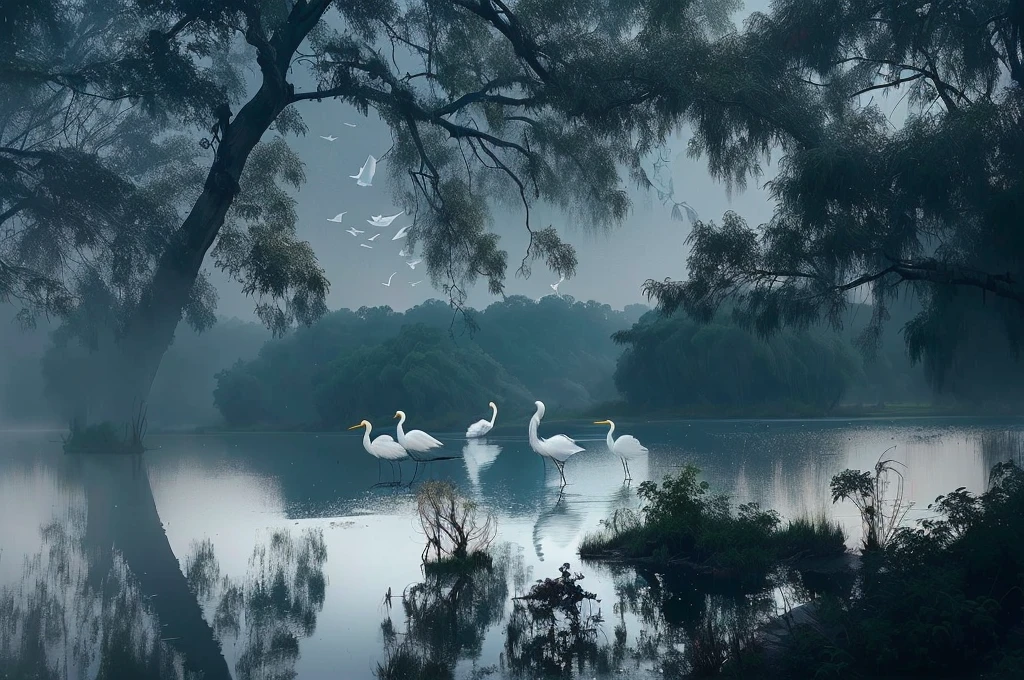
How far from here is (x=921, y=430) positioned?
2314 centimetres

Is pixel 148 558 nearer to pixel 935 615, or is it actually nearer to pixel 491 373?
pixel 935 615

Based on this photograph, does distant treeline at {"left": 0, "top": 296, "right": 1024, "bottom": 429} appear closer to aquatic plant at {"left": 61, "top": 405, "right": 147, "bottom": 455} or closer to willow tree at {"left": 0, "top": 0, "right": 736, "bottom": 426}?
aquatic plant at {"left": 61, "top": 405, "right": 147, "bottom": 455}

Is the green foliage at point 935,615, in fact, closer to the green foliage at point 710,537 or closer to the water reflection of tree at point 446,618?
the green foliage at point 710,537

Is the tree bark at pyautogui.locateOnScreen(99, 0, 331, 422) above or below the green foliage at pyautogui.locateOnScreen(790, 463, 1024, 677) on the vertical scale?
above

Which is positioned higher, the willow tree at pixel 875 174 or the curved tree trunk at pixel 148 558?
the willow tree at pixel 875 174

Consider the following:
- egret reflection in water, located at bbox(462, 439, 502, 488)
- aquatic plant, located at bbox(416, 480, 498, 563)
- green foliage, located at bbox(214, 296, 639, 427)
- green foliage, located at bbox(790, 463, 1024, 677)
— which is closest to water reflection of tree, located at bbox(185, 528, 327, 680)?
→ aquatic plant, located at bbox(416, 480, 498, 563)

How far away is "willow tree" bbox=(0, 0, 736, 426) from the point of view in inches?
408

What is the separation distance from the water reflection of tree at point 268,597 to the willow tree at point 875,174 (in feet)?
13.0

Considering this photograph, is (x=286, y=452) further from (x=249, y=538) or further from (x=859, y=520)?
(x=859, y=520)

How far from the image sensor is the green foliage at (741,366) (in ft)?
110

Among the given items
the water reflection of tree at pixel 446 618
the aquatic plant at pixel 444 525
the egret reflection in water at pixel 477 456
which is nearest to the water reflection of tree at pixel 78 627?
the water reflection of tree at pixel 446 618

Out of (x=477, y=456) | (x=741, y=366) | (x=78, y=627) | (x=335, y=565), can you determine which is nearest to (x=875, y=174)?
(x=335, y=565)

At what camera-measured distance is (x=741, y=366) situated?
111 feet

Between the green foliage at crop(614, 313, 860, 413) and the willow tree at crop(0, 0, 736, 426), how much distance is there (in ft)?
67.6
